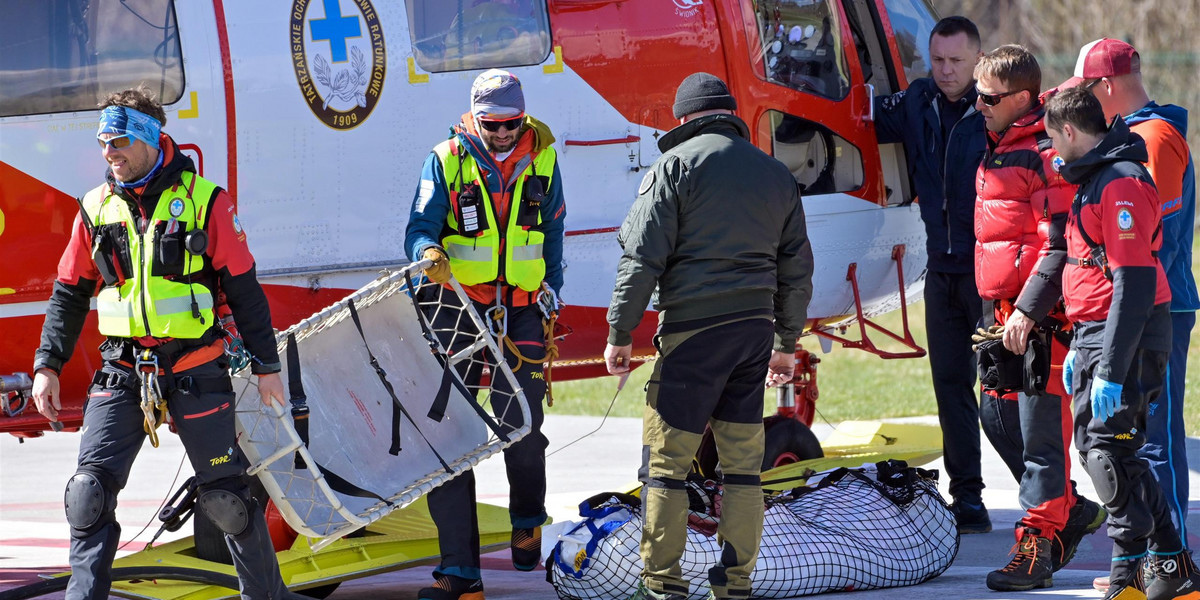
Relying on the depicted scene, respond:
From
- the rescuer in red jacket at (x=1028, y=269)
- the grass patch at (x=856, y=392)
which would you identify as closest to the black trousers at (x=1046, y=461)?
the rescuer in red jacket at (x=1028, y=269)

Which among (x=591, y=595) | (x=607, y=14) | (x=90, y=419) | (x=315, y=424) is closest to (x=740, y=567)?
(x=591, y=595)

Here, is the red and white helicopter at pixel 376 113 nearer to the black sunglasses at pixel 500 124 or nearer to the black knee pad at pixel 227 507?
the black sunglasses at pixel 500 124

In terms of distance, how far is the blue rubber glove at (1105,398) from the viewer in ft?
15.0

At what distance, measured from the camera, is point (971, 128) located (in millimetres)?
6082

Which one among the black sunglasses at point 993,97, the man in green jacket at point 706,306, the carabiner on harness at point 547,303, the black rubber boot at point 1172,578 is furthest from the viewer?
the black sunglasses at point 993,97

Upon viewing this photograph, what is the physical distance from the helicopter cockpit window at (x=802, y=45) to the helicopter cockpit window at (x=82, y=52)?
2662mm

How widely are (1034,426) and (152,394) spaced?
3.22 metres

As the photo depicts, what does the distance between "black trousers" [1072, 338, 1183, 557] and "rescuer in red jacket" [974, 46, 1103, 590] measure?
36 cm

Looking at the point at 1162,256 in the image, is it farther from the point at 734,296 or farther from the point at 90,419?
the point at 90,419

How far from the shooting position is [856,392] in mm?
12484

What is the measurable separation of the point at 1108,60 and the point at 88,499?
12.7ft

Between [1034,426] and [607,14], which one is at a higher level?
[607,14]

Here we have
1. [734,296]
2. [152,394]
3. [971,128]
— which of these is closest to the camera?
[152,394]

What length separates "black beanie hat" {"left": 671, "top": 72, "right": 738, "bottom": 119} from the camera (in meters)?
4.82
